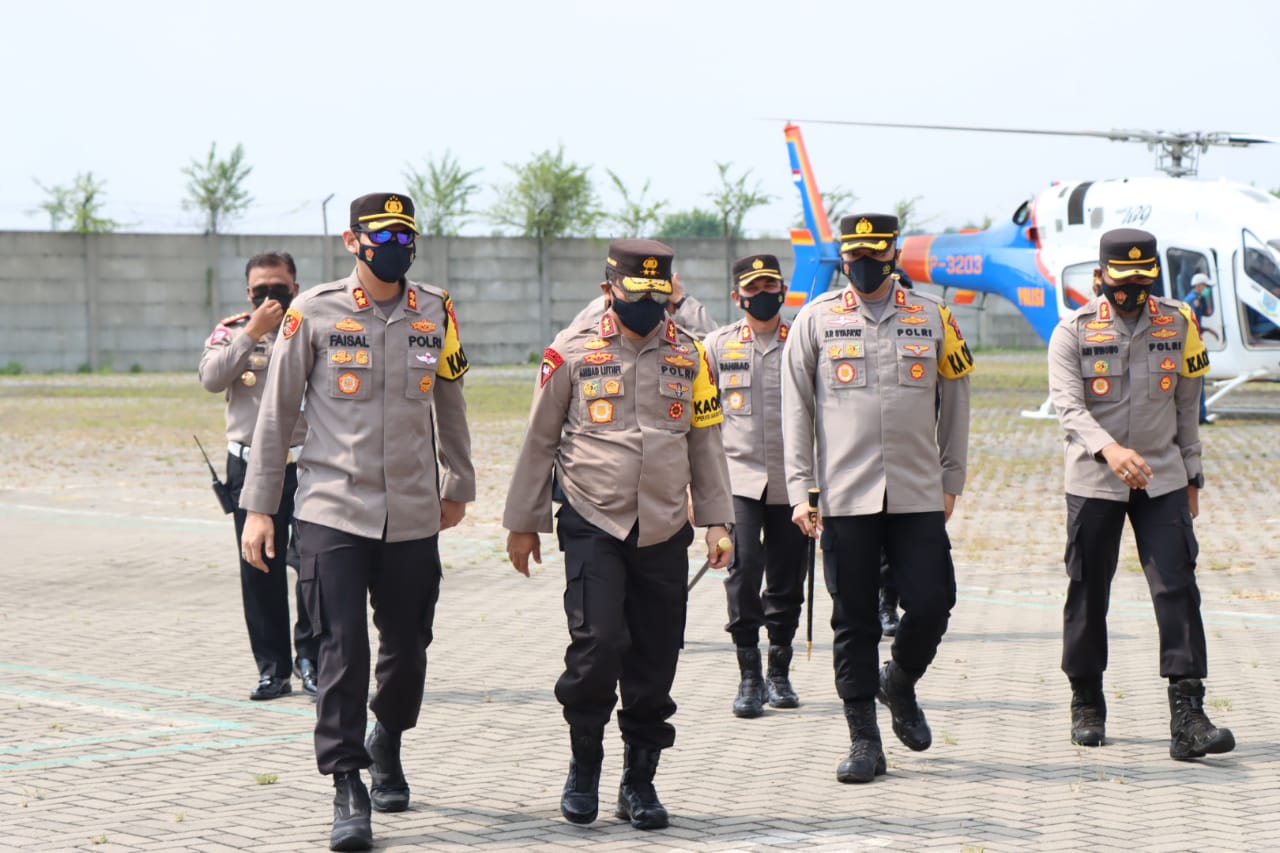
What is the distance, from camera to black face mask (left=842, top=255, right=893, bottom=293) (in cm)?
657

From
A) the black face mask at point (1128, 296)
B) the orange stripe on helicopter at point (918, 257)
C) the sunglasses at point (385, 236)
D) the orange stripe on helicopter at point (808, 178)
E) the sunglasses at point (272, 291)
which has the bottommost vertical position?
the black face mask at point (1128, 296)

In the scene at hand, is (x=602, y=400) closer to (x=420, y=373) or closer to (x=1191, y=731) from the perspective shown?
(x=420, y=373)

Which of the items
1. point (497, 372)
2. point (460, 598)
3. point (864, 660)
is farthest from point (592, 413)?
point (497, 372)

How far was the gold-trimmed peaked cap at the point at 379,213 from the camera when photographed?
5.88 metres

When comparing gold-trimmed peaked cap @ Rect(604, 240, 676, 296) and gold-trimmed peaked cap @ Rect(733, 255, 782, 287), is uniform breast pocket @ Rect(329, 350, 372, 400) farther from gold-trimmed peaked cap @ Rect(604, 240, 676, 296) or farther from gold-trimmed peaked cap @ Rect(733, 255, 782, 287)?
gold-trimmed peaked cap @ Rect(733, 255, 782, 287)

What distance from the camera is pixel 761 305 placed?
8023mm

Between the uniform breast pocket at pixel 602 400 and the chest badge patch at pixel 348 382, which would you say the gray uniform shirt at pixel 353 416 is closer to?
the chest badge patch at pixel 348 382

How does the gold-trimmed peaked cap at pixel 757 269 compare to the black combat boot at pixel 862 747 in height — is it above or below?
above

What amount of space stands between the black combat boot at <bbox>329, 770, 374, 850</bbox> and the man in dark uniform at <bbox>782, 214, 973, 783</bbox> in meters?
1.83

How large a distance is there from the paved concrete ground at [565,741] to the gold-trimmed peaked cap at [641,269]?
180cm

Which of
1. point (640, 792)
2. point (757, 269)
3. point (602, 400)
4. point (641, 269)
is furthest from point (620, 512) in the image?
point (757, 269)

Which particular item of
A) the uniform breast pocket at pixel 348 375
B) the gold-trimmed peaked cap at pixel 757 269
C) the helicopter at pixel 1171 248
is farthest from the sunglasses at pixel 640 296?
the helicopter at pixel 1171 248

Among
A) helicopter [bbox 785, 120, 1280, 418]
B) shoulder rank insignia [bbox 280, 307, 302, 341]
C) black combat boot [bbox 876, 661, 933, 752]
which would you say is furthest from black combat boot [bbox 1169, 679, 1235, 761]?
helicopter [bbox 785, 120, 1280, 418]

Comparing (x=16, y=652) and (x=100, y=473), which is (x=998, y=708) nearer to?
(x=16, y=652)
